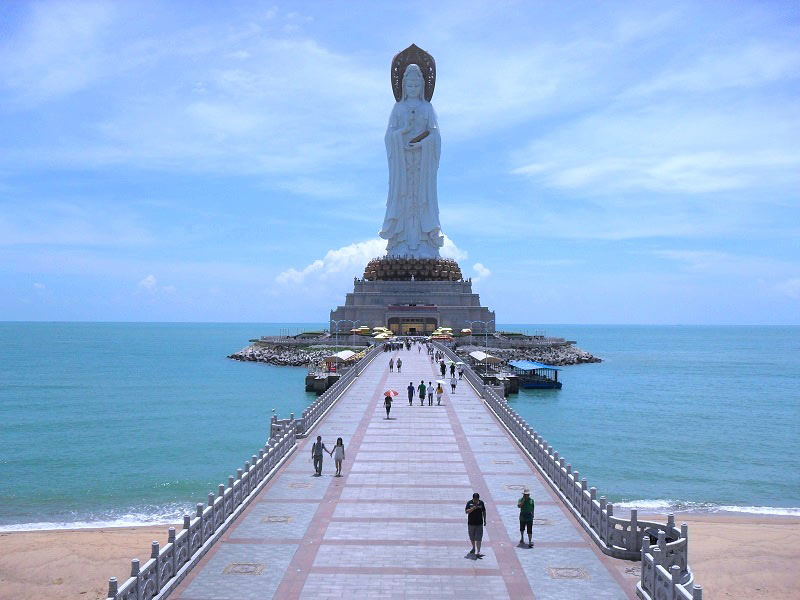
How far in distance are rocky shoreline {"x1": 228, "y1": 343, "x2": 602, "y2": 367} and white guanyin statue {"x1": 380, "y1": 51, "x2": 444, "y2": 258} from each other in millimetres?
15789

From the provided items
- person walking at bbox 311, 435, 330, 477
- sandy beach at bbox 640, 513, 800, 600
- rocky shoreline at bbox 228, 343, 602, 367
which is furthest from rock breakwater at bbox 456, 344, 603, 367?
person walking at bbox 311, 435, 330, 477

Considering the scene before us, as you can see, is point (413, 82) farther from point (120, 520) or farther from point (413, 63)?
point (120, 520)

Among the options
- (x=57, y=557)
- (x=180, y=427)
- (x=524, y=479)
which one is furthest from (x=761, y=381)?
(x=57, y=557)

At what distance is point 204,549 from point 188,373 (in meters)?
59.2

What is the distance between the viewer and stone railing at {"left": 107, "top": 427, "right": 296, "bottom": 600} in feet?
32.5

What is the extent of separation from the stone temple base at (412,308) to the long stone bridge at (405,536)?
1939 inches

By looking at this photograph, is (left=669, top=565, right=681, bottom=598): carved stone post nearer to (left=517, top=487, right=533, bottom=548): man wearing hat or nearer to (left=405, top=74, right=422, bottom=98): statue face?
(left=517, top=487, right=533, bottom=548): man wearing hat

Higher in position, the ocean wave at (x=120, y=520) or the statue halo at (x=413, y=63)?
the statue halo at (x=413, y=63)

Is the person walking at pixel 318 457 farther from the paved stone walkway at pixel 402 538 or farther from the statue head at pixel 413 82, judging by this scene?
the statue head at pixel 413 82

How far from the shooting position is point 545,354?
6881 cm

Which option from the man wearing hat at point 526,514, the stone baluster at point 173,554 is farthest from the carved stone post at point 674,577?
the stone baluster at point 173,554

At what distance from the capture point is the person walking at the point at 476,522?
12.2 meters

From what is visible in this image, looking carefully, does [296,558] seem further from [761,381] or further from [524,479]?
[761,381]

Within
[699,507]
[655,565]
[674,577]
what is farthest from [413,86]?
[674,577]
